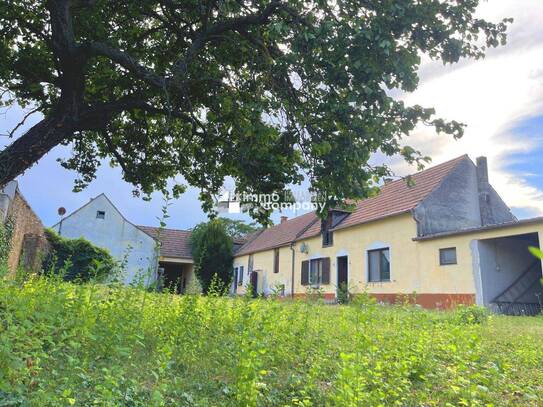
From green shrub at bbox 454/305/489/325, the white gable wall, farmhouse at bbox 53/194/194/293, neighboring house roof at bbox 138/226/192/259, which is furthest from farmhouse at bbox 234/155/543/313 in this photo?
neighboring house roof at bbox 138/226/192/259

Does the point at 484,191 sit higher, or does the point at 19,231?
the point at 484,191

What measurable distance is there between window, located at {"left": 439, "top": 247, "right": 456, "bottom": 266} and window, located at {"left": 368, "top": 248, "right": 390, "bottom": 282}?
2979mm

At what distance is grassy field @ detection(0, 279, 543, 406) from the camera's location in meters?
3.10

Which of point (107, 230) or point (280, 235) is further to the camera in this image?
point (280, 235)

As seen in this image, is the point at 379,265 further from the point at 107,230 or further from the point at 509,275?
the point at 107,230

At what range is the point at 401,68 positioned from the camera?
210 inches

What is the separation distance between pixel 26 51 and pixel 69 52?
2460 mm

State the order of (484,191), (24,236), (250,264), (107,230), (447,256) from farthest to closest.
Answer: (250,264) < (107,230) < (484,191) < (447,256) < (24,236)

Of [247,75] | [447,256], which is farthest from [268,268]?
[247,75]

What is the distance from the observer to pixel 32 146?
6473mm

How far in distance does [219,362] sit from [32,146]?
4609mm

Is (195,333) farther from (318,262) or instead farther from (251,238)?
(251,238)

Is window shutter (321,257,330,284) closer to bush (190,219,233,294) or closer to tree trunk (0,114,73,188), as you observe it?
bush (190,219,233,294)

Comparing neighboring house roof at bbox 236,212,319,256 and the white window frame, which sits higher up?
neighboring house roof at bbox 236,212,319,256
